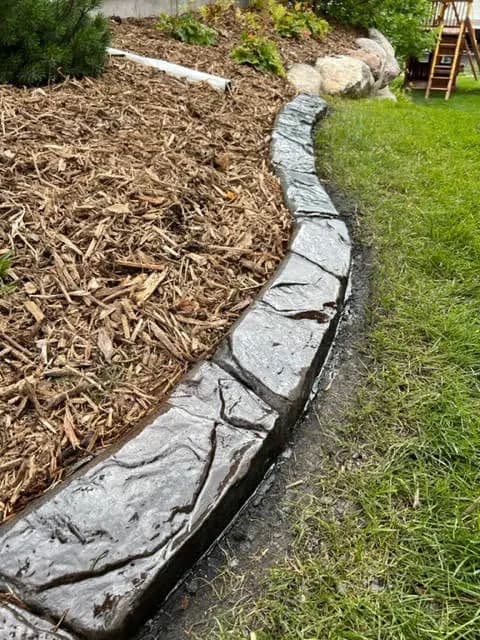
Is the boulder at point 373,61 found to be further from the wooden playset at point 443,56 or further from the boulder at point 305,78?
the wooden playset at point 443,56

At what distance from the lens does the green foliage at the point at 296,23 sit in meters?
7.10

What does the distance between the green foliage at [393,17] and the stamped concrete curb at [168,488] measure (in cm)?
856

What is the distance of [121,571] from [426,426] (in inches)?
42.0

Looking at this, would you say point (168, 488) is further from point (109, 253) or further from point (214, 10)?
point (214, 10)

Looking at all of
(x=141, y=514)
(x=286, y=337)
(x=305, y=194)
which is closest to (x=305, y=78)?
(x=305, y=194)

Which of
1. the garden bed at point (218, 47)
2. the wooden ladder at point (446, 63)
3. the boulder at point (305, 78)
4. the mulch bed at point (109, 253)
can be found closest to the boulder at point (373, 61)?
the garden bed at point (218, 47)

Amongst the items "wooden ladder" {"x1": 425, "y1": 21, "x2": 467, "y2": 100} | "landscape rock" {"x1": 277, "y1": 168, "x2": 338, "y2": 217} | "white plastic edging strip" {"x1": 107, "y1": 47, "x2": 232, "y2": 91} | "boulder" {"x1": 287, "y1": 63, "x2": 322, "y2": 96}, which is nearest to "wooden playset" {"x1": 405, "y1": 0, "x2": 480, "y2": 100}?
"wooden ladder" {"x1": 425, "y1": 21, "x2": 467, "y2": 100}

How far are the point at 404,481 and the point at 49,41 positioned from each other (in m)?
3.41

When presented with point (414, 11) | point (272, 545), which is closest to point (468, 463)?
point (272, 545)

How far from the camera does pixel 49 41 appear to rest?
11.3 feet

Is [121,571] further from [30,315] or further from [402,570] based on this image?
[30,315]

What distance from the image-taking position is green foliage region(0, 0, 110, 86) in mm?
3174

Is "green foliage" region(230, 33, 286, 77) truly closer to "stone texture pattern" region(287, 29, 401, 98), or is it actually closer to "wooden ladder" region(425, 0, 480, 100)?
"stone texture pattern" region(287, 29, 401, 98)

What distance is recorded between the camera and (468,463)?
1639 millimetres
